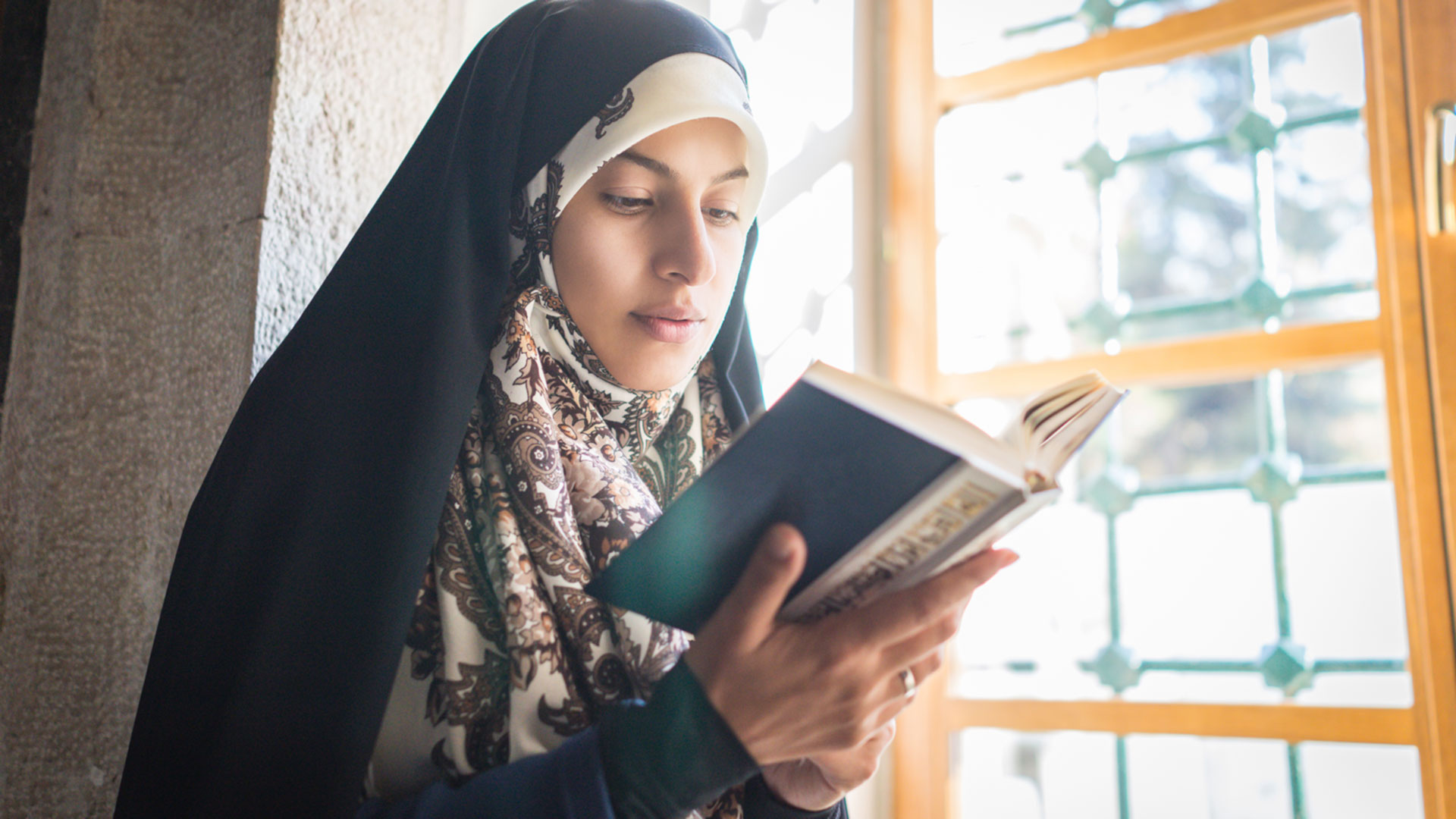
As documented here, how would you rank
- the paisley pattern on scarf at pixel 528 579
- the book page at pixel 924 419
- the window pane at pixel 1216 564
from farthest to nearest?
the window pane at pixel 1216 564, the paisley pattern on scarf at pixel 528 579, the book page at pixel 924 419

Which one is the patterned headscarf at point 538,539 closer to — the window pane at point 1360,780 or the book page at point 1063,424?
the book page at point 1063,424

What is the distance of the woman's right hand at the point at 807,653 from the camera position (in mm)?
577

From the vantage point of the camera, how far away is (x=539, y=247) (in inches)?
35.9

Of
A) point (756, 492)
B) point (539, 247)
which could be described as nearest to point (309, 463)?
point (539, 247)

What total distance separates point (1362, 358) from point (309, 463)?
162 cm

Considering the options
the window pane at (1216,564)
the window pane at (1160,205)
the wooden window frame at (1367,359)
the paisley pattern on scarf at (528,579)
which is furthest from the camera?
the window pane at (1160,205)

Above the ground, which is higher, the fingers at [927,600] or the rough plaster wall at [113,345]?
the rough plaster wall at [113,345]

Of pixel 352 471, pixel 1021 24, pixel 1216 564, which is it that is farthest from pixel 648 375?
pixel 1021 24

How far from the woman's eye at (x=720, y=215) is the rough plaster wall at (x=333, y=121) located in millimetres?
528

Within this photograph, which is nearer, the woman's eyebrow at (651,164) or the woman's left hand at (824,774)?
A: the woman's left hand at (824,774)

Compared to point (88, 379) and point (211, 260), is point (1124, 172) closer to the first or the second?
point (211, 260)

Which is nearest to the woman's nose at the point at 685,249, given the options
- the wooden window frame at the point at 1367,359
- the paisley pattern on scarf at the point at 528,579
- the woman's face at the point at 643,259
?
the woman's face at the point at 643,259

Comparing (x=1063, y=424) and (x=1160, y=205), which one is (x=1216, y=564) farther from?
(x=1063, y=424)

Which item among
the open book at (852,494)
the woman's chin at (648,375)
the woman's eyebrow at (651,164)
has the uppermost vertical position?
the woman's eyebrow at (651,164)
